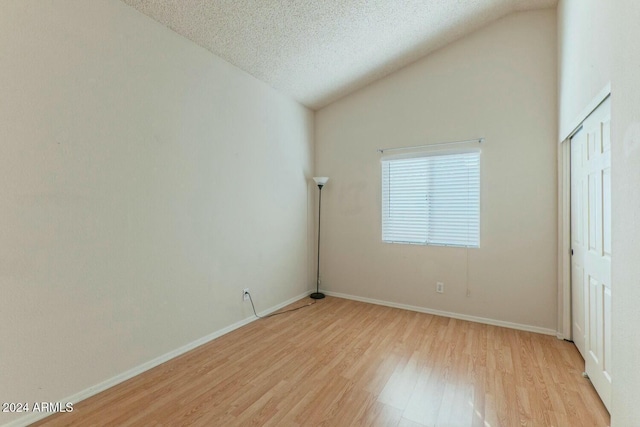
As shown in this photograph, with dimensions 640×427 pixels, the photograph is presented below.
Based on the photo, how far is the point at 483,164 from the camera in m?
3.19

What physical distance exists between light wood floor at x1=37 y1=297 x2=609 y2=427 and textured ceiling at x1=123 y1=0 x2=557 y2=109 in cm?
285

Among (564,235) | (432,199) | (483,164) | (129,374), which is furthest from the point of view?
(432,199)

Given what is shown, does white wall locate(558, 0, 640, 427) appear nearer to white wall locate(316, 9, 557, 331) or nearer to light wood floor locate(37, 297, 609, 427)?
light wood floor locate(37, 297, 609, 427)

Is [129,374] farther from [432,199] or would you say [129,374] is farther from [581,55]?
[581,55]

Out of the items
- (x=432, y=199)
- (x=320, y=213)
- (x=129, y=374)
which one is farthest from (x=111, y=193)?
(x=432, y=199)

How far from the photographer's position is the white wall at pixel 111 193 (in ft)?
5.44

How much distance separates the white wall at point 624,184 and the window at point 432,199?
1.68 meters

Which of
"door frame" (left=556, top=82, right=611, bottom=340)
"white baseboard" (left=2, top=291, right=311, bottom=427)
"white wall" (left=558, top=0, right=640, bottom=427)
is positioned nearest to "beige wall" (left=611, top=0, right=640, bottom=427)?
"white wall" (left=558, top=0, right=640, bottom=427)

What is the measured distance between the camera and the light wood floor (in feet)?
5.65

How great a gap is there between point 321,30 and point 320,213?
2.37 metres

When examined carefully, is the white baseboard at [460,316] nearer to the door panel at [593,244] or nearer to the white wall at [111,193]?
the door panel at [593,244]

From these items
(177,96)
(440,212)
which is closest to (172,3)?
(177,96)

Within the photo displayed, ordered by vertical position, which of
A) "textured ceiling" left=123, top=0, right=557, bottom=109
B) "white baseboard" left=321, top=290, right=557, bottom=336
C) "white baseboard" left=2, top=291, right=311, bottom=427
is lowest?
"white baseboard" left=2, top=291, right=311, bottom=427

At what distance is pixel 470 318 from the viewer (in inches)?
128
